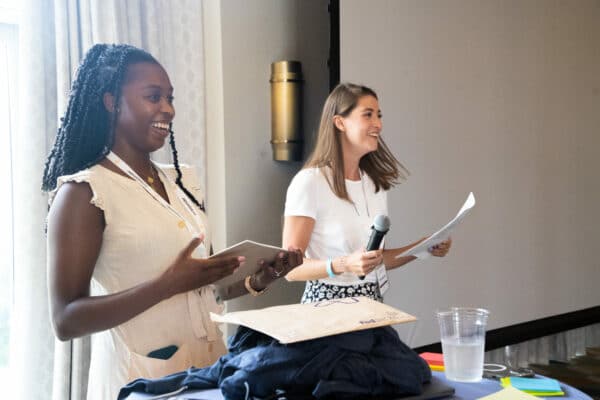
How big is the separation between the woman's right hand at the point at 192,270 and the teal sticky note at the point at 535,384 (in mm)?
634

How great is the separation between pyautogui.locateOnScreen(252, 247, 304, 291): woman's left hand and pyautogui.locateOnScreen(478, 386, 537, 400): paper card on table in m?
0.62

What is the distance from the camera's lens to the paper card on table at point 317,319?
1198mm

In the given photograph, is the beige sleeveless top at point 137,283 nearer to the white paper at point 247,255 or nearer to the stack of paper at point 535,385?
the white paper at point 247,255

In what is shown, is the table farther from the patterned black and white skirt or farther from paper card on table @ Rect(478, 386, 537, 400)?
the patterned black and white skirt

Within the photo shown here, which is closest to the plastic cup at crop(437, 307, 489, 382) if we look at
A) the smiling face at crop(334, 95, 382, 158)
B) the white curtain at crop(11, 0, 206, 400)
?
the smiling face at crop(334, 95, 382, 158)

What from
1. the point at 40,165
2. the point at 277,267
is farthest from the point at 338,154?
the point at 40,165

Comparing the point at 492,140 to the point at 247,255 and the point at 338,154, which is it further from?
the point at 247,255

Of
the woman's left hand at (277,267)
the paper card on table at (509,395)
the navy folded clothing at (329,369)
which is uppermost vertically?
the woman's left hand at (277,267)

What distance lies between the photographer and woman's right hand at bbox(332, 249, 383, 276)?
2219 mm

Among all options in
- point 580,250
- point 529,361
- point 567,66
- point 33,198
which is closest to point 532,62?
point 567,66

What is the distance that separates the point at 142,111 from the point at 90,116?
4.9 inches

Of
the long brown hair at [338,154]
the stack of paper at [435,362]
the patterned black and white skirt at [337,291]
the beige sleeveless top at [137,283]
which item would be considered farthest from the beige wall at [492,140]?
the stack of paper at [435,362]

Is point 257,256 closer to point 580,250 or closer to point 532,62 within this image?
point 532,62

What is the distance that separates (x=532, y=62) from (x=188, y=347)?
10.5 ft
